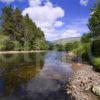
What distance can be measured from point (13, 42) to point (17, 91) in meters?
69.2

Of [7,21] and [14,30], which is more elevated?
[7,21]

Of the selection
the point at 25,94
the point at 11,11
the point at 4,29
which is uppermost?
the point at 11,11

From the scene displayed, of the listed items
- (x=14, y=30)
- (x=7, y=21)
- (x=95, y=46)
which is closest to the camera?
(x=95, y=46)

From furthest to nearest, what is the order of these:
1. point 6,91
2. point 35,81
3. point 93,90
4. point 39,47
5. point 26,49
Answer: point 39,47, point 26,49, point 35,81, point 6,91, point 93,90

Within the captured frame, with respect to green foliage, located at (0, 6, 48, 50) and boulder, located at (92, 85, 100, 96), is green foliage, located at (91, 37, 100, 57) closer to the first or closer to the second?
boulder, located at (92, 85, 100, 96)

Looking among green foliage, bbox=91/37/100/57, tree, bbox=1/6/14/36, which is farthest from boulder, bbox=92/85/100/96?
tree, bbox=1/6/14/36

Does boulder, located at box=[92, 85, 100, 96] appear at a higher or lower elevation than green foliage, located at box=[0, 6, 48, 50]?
lower

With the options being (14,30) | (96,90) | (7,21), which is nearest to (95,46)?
(96,90)

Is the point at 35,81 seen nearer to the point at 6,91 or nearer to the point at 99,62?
the point at 6,91

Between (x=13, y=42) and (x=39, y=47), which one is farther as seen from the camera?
(x=39, y=47)

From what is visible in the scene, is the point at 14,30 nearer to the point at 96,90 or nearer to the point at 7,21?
the point at 7,21

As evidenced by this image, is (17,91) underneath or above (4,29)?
underneath

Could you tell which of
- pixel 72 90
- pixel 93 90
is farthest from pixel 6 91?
pixel 93 90

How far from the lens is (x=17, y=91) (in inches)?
700
